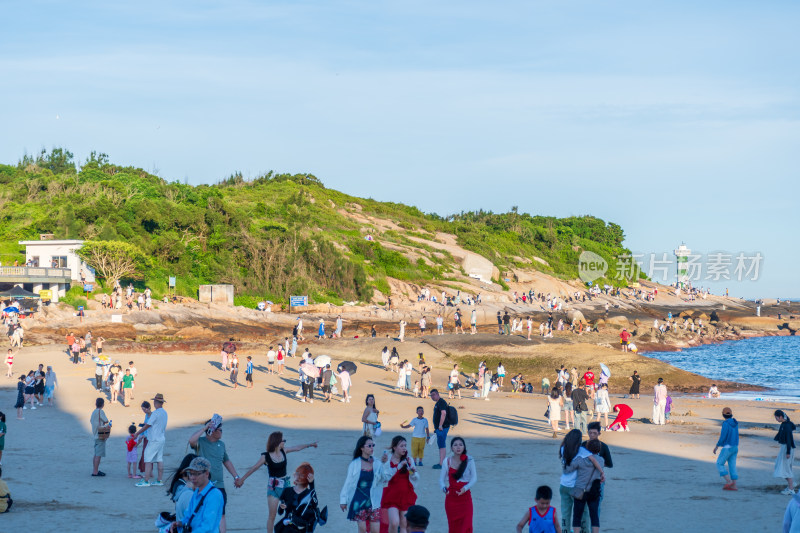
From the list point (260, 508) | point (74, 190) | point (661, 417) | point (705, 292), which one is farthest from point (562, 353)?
point (705, 292)

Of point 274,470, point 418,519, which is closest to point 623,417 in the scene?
point 274,470

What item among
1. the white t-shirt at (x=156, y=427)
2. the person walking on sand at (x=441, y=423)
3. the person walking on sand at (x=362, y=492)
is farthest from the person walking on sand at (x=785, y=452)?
the white t-shirt at (x=156, y=427)

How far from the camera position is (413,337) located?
41219 mm

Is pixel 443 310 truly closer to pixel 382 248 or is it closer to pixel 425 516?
pixel 382 248

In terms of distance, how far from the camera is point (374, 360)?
3656 centimetres

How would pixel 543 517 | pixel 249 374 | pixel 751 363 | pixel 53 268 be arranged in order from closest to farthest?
pixel 543 517 → pixel 249 374 → pixel 53 268 → pixel 751 363

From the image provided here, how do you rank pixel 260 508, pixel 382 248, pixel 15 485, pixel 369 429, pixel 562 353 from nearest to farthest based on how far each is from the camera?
pixel 260 508
pixel 15 485
pixel 369 429
pixel 562 353
pixel 382 248

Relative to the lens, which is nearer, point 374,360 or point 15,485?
point 15,485

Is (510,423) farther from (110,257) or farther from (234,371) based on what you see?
(110,257)

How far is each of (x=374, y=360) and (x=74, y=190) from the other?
42.3 m

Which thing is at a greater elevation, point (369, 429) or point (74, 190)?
point (74, 190)

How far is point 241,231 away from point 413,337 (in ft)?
77.8

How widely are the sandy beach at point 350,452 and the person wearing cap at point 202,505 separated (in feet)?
12.8

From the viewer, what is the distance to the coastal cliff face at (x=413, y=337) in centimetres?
3406
